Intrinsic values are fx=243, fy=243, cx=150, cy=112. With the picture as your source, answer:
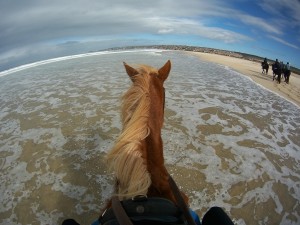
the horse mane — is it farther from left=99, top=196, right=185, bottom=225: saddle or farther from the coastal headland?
the coastal headland

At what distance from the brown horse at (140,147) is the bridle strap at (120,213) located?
8 centimetres

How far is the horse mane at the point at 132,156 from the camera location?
1.63m

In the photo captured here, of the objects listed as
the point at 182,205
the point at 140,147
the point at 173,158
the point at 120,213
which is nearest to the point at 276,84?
the point at 173,158

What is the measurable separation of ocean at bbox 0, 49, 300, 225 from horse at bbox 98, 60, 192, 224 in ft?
8.13

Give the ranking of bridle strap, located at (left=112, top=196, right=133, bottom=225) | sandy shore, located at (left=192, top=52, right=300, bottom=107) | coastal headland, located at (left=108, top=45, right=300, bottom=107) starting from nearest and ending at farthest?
bridle strap, located at (left=112, top=196, right=133, bottom=225), sandy shore, located at (left=192, top=52, right=300, bottom=107), coastal headland, located at (left=108, top=45, right=300, bottom=107)

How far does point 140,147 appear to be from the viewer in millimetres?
1701

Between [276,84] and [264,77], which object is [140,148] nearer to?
[276,84]

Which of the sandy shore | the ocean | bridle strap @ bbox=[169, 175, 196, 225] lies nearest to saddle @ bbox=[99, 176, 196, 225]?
bridle strap @ bbox=[169, 175, 196, 225]

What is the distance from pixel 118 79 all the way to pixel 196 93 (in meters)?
4.92

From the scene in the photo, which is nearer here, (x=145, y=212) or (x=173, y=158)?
(x=145, y=212)

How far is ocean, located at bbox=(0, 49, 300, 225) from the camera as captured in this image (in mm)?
4117

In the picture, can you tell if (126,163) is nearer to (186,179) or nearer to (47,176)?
(186,179)

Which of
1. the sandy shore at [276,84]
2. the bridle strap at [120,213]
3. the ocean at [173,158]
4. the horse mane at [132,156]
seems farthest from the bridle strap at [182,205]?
the sandy shore at [276,84]

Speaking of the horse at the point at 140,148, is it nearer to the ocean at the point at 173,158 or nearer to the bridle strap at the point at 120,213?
the bridle strap at the point at 120,213
